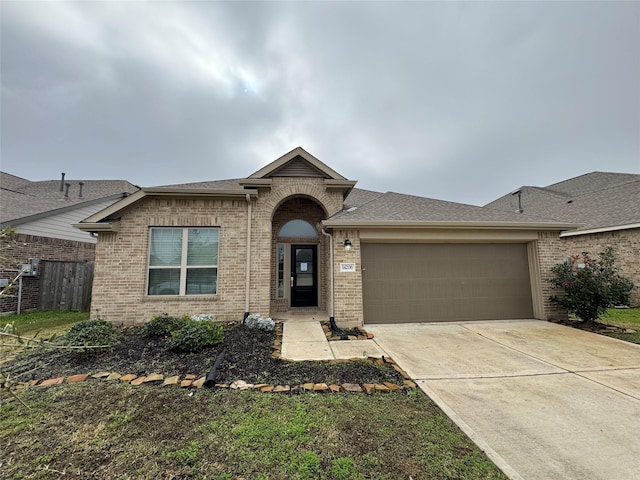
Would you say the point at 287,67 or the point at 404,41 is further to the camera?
the point at 287,67

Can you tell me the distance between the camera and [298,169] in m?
7.57

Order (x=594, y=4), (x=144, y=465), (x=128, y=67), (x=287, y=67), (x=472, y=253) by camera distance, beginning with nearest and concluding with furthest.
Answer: (x=144, y=465)
(x=472, y=253)
(x=594, y=4)
(x=128, y=67)
(x=287, y=67)

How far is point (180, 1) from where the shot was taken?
7.39 metres

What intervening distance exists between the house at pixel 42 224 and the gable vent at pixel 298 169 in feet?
24.7

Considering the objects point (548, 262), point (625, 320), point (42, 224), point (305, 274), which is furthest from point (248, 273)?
point (625, 320)

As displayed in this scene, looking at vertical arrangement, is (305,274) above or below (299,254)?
below

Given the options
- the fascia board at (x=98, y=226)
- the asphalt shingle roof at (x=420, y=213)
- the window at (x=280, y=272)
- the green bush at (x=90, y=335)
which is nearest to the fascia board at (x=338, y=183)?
the asphalt shingle roof at (x=420, y=213)

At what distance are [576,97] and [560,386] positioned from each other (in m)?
14.7

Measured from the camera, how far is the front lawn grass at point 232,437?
2127 mm

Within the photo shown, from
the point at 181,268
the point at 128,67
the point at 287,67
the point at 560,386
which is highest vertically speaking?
the point at 287,67

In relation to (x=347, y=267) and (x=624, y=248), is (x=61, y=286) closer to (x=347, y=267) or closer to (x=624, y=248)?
(x=347, y=267)

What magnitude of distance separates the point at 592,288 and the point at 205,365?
9177 mm

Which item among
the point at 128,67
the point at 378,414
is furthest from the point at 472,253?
the point at 128,67

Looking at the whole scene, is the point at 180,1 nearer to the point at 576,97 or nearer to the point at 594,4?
the point at 594,4
